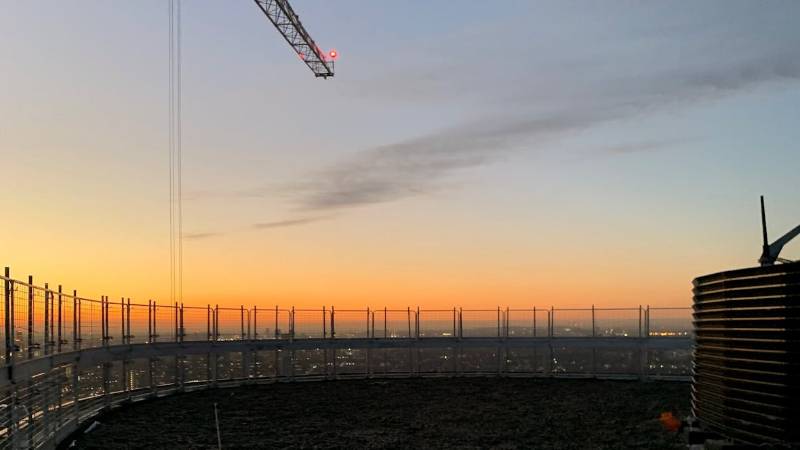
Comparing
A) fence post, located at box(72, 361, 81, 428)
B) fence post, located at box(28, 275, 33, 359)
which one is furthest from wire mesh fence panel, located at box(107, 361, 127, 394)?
fence post, located at box(28, 275, 33, 359)

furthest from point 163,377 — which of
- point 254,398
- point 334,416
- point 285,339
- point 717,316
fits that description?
point 717,316

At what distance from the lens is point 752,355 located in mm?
12719

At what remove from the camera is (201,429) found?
64.4 feet

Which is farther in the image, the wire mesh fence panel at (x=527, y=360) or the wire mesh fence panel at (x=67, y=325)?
the wire mesh fence panel at (x=527, y=360)

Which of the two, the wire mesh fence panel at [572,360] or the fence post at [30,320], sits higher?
the fence post at [30,320]

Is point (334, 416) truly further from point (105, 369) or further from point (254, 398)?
point (105, 369)

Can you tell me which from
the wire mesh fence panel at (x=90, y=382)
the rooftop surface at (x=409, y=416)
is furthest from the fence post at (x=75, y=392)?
the rooftop surface at (x=409, y=416)

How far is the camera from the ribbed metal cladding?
463 inches

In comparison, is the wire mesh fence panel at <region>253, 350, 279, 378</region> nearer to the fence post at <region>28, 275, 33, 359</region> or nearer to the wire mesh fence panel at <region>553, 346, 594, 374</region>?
the wire mesh fence panel at <region>553, 346, 594, 374</region>

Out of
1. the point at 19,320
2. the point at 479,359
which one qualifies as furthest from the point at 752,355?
the point at 479,359

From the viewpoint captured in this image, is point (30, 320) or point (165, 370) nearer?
point (30, 320)

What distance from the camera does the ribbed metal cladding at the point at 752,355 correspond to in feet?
38.6

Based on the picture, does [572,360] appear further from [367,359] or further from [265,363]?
[265,363]

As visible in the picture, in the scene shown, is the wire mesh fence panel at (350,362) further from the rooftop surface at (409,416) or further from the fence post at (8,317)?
the fence post at (8,317)
